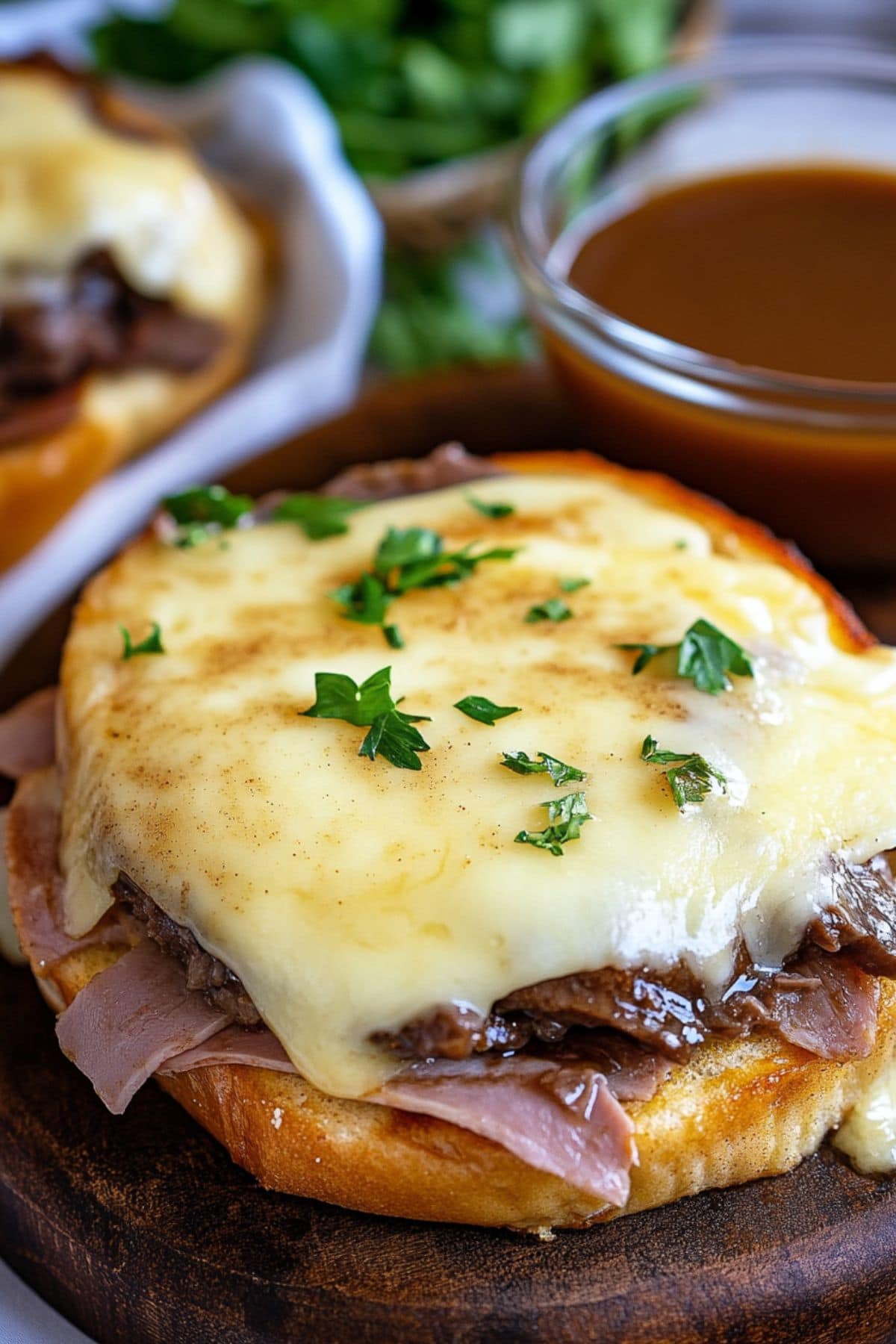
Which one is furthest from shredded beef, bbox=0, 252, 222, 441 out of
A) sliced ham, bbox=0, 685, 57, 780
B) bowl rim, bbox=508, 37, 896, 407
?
sliced ham, bbox=0, 685, 57, 780

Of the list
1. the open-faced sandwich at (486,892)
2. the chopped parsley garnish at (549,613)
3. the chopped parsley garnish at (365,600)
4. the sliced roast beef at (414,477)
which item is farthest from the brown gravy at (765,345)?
the chopped parsley garnish at (365,600)

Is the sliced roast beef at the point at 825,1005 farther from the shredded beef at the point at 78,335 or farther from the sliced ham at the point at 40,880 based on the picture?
the shredded beef at the point at 78,335

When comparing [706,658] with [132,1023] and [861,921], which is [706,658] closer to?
[861,921]

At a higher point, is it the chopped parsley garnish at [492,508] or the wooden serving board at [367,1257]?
the chopped parsley garnish at [492,508]

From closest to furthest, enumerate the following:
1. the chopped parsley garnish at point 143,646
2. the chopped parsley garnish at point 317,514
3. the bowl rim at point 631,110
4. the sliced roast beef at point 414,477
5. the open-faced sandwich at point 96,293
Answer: the chopped parsley garnish at point 143,646 → the chopped parsley garnish at point 317,514 → the sliced roast beef at point 414,477 → the bowl rim at point 631,110 → the open-faced sandwich at point 96,293

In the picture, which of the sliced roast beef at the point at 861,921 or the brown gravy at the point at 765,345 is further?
the brown gravy at the point at 765,345

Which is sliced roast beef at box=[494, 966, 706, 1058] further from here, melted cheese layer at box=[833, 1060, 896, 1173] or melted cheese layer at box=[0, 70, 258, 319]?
melted cheese layer at box=[0, 70, 258, 319]

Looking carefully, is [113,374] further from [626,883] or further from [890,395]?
[626,883]
